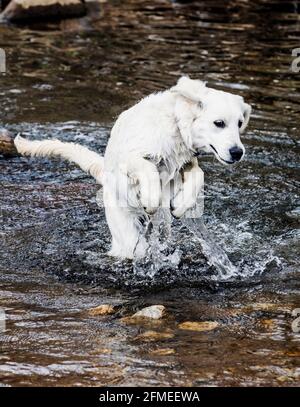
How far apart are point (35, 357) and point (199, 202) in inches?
95.5

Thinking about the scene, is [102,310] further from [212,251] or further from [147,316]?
[212,251]

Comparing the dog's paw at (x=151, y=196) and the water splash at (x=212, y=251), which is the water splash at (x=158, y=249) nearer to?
the water splash at (x=212, y=251)

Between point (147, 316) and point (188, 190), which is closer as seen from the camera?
point (147, 316)

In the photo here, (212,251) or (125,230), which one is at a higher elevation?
(125,230)

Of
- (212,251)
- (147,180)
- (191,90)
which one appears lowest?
(212,251)

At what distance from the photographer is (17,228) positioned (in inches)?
312

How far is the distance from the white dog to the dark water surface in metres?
0.56

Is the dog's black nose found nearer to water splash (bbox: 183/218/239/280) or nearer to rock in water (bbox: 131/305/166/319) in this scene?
water splash (bbox: 183/218/239/280)

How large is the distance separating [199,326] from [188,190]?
1.34 m

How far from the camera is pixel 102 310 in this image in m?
6.02

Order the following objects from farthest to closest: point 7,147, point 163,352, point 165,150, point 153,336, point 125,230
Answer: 1. point 7,147
2. point 125,230
3. point 165,150
4. point 153,336
5. point 163,352

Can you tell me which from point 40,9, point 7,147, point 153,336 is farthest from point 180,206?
point 40,9
